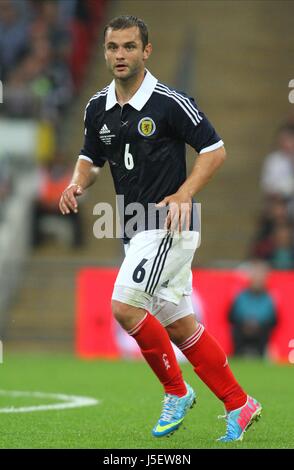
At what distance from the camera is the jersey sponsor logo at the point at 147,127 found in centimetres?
724

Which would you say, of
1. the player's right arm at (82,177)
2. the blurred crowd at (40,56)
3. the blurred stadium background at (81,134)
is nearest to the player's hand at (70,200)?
the player's right arm at (82,177)

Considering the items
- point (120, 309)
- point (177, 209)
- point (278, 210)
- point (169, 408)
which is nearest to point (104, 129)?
point (177, 209)

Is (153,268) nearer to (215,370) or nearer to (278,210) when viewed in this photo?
(215,370)

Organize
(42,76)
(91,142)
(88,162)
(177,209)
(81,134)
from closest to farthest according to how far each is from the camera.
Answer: (177,209)
(91,142)
(88,162)
(42,76)
(81,134)

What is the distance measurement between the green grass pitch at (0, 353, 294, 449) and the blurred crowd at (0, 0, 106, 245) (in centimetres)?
420

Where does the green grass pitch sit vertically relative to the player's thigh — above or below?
below

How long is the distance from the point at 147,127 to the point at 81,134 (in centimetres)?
1339

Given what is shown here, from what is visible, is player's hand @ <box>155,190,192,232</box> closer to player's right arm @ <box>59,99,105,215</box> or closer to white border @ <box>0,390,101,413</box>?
player's right arm @ <box>59,99,105,215</box>

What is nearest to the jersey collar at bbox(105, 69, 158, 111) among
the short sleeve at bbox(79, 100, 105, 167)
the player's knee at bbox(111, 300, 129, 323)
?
the short sleeve at bbox(79, 100, 105, 167)

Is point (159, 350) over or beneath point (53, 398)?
over

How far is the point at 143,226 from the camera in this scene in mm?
7277

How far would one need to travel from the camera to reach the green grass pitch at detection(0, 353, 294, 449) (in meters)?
7.19

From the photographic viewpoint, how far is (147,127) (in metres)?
7.25
